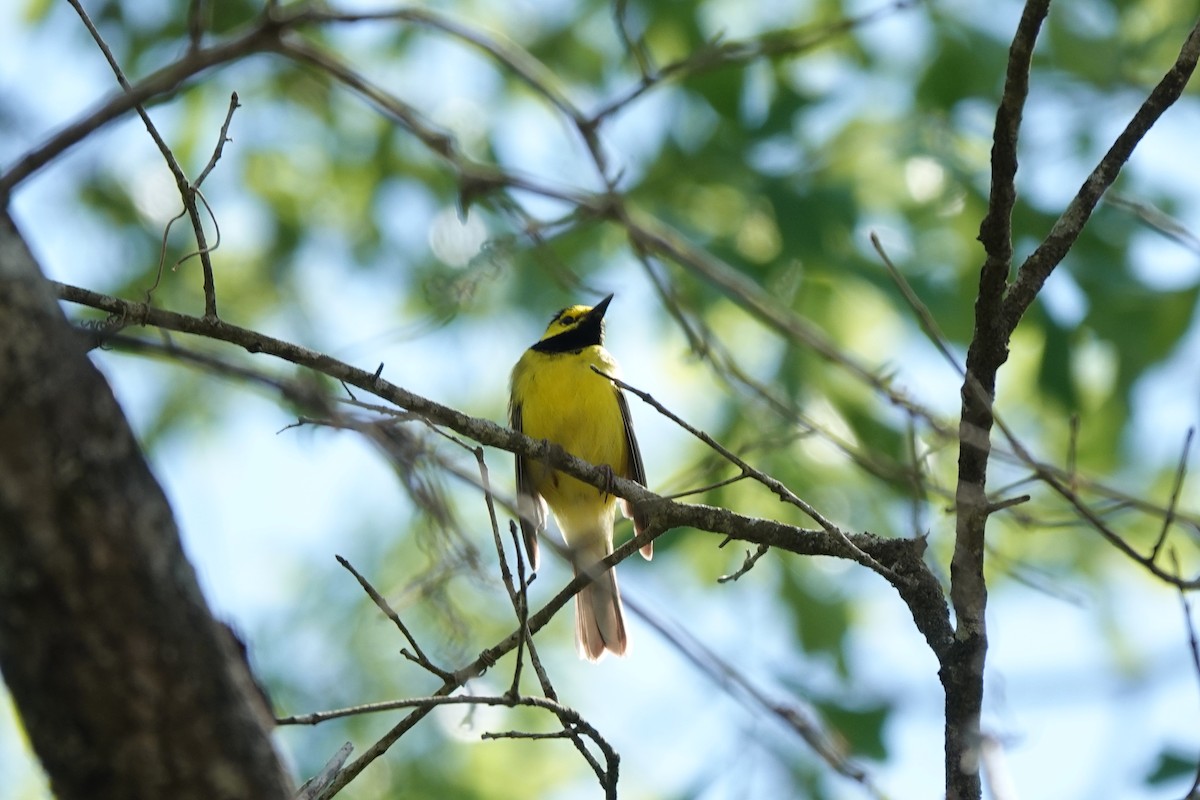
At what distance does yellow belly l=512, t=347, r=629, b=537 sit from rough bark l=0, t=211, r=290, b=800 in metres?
5.18

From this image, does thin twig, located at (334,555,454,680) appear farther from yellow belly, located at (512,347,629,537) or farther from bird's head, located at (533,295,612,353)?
bird's head, located at (533,295,612,353)

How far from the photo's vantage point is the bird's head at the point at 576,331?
7.93 m

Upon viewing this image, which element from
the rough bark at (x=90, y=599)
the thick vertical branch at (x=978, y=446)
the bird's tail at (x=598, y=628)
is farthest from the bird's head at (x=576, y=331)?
the rough bark at (x=90, y=599)

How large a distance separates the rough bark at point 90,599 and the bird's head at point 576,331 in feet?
19.4

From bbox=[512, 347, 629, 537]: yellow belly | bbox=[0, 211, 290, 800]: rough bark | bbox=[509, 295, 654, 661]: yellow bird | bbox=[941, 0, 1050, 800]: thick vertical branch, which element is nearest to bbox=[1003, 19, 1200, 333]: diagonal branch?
bbox=[941, 0, 1050, 800]: thick vertical branch

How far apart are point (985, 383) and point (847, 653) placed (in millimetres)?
5166

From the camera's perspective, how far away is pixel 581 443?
7180mm

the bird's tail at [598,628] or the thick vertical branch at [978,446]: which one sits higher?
the bird's tail at [598,628]

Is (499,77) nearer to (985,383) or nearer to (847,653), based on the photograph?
(847,653)

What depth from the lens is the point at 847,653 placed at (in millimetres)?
8125

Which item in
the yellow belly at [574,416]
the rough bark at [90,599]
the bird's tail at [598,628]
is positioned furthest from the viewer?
the yellow belly at [574,416]

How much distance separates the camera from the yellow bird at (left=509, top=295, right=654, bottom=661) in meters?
7.01

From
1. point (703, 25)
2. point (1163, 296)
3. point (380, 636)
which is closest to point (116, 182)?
point (380, 636)

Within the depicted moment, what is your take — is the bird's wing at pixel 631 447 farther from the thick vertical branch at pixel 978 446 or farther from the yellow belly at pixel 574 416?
the thick vertical branch at pixel 978 446
